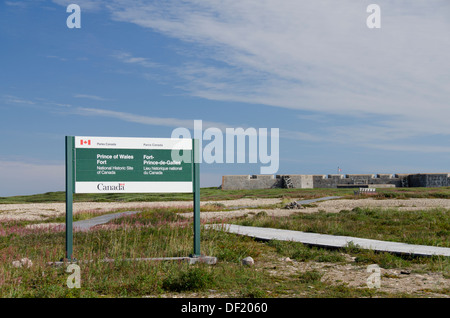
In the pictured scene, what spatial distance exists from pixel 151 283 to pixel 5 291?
2448mm

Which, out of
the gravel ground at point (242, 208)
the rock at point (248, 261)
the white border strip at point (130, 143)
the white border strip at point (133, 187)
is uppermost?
the white border strip at point (130, 143)

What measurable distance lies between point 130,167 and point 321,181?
65.2m

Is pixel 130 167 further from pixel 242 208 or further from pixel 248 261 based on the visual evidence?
pixel 242 208

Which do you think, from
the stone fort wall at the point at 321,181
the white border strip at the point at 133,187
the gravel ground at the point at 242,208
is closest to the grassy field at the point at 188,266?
the white border strip at the point at 133,187

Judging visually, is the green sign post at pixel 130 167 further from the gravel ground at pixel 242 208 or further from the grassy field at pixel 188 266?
the gravel ground at pixel 242 208

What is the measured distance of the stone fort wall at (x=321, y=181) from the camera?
69262mm

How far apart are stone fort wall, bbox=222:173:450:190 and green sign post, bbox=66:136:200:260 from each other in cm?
6019

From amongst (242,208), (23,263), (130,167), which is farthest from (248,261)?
(242,208)

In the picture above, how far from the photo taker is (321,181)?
2906 inches

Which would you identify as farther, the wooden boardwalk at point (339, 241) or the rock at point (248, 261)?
the wooden boardwalk at point (339, 241)

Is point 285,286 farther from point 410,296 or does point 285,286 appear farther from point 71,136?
point 71,136

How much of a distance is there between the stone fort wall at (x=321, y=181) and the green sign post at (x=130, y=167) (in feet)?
197

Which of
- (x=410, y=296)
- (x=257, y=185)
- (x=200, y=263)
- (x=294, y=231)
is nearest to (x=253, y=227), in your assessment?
(x=294, y=231)
